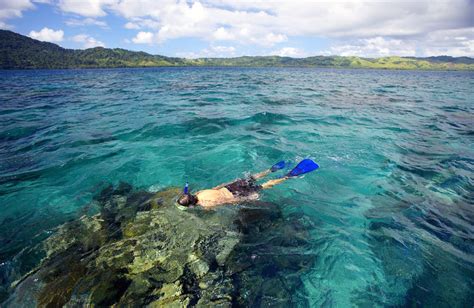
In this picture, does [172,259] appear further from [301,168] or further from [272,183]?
[301,168]

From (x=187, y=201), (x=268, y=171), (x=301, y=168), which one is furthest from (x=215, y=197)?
(x=301, y=168)

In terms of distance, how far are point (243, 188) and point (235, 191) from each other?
1.10ft

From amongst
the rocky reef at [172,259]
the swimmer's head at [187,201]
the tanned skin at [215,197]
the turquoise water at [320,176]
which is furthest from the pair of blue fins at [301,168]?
the swimmer's head at [187,201]

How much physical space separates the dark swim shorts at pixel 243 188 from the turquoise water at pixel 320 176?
491mm

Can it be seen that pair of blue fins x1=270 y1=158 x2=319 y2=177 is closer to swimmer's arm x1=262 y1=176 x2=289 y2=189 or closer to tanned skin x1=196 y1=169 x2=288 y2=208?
swimmer's arm x1=262 y1=176 x2=289 y2=189

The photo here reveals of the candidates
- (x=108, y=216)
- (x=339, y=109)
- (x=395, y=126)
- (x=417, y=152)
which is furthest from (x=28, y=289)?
(x=339, y=109)

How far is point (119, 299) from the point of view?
517cm

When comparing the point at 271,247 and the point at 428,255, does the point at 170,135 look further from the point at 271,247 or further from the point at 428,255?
the point at 428,255

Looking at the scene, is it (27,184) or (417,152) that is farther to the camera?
(417,152)

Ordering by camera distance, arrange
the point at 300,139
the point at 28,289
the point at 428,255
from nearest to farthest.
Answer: the point at 28,289 < the point at 428,255 < the point at 300,139

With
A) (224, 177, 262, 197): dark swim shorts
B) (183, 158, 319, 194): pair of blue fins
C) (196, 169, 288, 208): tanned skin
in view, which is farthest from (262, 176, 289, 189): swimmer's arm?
(196, 169, 288, 208): tanned skin

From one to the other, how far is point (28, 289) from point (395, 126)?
785 inches

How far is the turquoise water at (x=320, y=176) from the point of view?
5992mm

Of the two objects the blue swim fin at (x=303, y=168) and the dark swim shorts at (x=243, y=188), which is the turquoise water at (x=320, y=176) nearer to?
the blue swim fin at (x=303, y=168)
